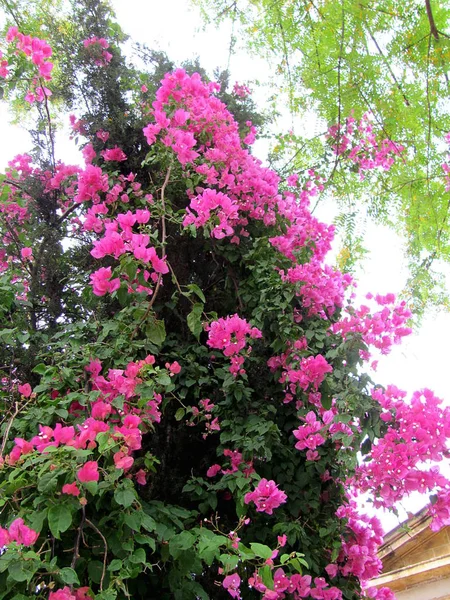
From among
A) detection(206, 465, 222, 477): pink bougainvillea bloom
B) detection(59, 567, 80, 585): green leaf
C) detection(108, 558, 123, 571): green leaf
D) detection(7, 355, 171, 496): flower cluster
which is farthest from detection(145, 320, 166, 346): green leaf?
detection(59, 567, 80, 585): green leaf

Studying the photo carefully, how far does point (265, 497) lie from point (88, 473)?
89 cm

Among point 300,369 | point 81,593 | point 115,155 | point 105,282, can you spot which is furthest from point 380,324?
point 115,155

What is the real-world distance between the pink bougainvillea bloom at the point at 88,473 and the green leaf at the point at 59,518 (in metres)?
0.10

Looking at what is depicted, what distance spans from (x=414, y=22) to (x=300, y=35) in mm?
669

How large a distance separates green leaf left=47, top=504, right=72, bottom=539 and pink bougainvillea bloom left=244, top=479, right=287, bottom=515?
0.85 metres

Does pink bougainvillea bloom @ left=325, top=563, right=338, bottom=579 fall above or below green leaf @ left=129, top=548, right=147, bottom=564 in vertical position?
below

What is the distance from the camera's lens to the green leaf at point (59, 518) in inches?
58.9

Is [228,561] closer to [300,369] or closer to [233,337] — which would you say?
[300,369]

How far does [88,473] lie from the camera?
1543 millimetres

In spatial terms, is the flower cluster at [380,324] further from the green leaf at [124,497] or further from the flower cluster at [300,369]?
the green leaf at [124,497]

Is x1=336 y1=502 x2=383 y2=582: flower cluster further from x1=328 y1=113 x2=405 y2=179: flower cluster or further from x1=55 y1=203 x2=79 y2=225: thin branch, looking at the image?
x1=328 y1=113 x2=405 y2=179: flower cluster

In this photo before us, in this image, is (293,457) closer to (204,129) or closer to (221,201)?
(221,201)

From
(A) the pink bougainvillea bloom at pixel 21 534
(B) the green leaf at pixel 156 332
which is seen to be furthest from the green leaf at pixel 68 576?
(B) the green leaf at pixel 156 332

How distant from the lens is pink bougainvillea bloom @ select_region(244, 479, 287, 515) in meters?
2.17
